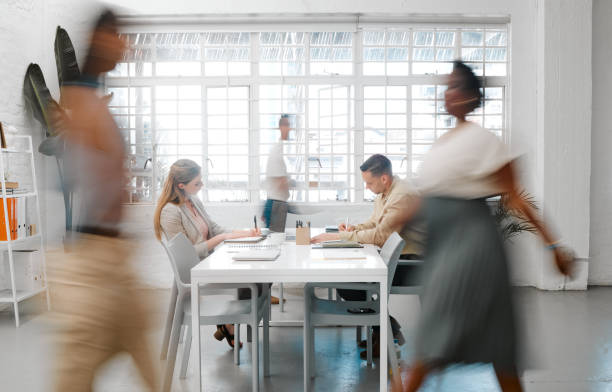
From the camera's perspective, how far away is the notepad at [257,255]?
9.16 ft

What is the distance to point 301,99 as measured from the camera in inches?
234

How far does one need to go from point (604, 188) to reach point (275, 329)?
430 cm

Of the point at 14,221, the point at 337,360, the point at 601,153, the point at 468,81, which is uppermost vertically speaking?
the point at 468,81

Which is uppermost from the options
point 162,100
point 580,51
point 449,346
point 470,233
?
point 580,51

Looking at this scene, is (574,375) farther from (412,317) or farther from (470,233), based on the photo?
(470,233)

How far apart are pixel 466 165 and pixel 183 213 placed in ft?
7.20

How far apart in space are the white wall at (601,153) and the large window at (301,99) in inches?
40.8

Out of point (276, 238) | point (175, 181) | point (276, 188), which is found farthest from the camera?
point (276, 188)

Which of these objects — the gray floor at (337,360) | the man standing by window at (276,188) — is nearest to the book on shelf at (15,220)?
the gray floor at (337,360)

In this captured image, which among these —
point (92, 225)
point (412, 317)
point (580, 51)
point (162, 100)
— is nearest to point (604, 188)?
point (580, 51)

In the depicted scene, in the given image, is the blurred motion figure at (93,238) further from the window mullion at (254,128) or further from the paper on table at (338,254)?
the window mullion at (254,128)

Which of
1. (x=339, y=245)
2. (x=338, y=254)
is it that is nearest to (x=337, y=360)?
(x=339, y=245)

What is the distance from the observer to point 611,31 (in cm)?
578

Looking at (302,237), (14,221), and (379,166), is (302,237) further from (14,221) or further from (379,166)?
(14,221)
